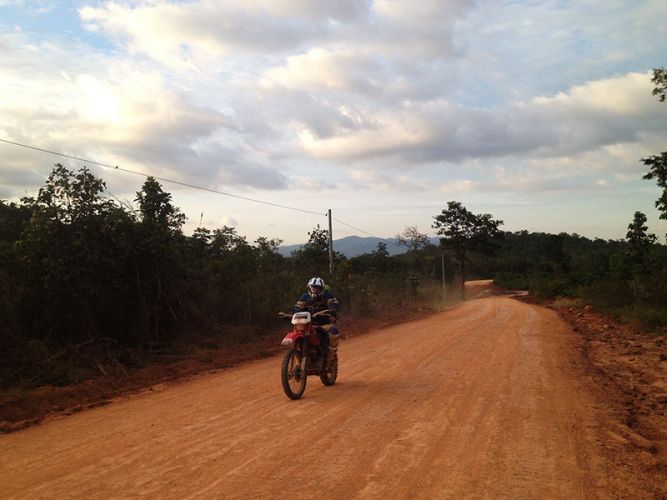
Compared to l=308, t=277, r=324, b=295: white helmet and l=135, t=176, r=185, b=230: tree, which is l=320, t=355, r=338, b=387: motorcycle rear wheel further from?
l=135, t=176, r=185, b=230: tree

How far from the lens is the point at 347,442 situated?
583 cm

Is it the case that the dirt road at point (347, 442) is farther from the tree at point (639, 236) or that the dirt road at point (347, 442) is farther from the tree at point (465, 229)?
the tree at point (465, 229)

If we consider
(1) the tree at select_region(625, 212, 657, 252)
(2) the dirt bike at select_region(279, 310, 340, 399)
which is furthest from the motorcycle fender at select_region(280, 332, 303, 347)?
(1) the tree at select_region(625, 212, 657, 252)

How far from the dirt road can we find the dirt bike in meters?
0.25

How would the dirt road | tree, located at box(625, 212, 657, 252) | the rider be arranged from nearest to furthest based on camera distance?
the dirt road → the rider → tree, located at box(625, 212, 657, 252)

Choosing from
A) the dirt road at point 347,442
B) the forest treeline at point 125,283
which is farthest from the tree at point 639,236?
the dirt road at point 347,442

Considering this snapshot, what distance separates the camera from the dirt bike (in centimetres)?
809

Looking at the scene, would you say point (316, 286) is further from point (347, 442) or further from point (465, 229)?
point (465, 229)

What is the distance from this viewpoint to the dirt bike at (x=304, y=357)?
318 inches

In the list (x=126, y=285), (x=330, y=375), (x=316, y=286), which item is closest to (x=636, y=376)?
(x=330, y=375)

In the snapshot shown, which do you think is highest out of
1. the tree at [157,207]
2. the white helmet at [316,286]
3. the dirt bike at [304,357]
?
the tree at [157,207]

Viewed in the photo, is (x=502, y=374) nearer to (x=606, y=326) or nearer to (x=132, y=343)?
(x=132, y=343)

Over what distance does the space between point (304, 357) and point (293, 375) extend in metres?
0.43

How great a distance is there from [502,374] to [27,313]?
1049 cm
